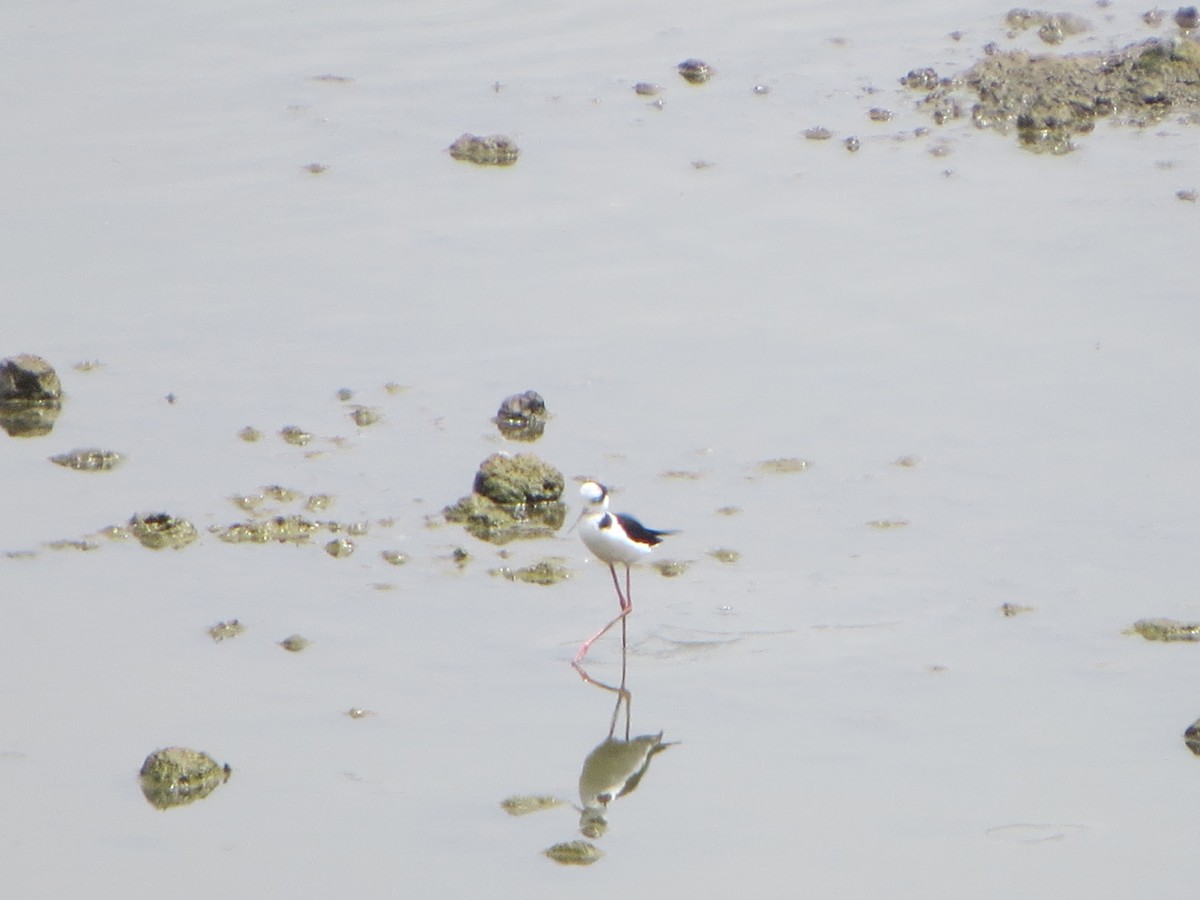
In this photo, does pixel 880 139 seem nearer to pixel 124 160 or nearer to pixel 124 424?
pixel 124 160

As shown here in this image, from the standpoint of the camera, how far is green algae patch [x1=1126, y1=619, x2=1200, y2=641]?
371 inches

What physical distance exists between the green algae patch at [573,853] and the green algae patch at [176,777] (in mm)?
1552

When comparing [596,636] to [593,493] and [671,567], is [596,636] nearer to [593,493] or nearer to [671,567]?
[593,493]

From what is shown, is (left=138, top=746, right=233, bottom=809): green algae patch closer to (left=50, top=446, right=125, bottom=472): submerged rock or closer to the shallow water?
the shallow water

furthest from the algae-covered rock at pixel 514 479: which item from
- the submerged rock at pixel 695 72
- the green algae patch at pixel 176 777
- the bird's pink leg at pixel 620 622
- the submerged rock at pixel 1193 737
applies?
the submerged rock at pixel 695 72

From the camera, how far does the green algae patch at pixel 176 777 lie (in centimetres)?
818

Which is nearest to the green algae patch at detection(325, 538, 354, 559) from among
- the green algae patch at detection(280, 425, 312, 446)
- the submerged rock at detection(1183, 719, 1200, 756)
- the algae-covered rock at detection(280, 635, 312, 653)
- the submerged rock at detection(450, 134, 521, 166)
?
the algae-covered rock at detection(280, 635, 312, 653)

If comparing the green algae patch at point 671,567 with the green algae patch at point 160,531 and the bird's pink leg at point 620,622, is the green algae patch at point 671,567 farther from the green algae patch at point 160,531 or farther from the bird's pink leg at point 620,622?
the green algae patch at point 160,531

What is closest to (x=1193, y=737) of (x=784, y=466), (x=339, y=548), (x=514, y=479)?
(x=784, y=466)

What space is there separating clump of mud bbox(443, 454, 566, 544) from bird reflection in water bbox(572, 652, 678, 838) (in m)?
1.79

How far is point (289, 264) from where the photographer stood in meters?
13.8

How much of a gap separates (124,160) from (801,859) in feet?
32.9

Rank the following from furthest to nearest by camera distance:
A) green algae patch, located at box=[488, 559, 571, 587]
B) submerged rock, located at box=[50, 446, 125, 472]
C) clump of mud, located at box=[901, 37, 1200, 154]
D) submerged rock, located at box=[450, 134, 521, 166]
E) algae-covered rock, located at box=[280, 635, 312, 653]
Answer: clump of mud, located at box=[901, 37, 1200, 154], submerged rock, located at box=[450, 134, 521, 166], submerged rock, located at box=[50, 446, 125, 472], green algae patch, located at box=[488, 559, 571, 587], algae-covered rock, located at box=[280, 635, 312, 653]

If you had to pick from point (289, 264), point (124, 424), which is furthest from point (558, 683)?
point (289, 264)
